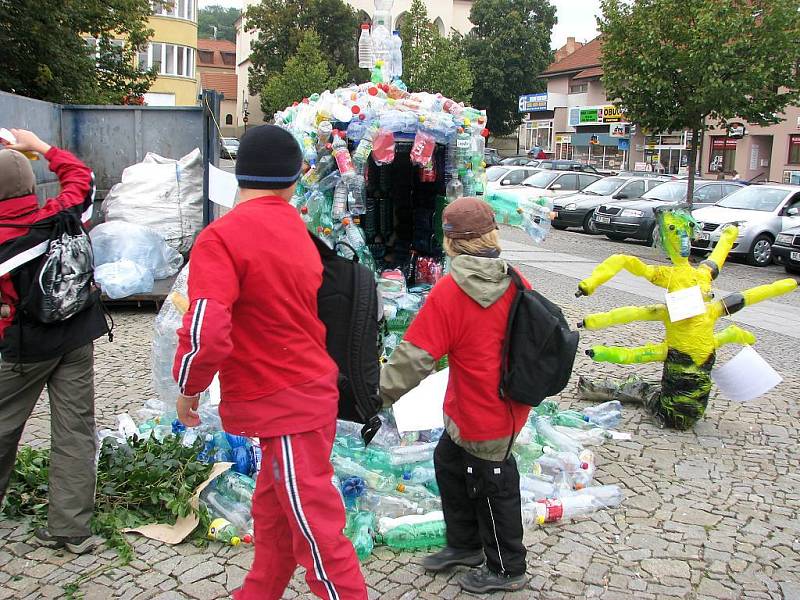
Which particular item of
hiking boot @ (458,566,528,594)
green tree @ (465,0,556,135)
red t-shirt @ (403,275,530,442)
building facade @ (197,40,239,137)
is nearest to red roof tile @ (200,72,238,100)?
building facade @ (197,40,239,137)

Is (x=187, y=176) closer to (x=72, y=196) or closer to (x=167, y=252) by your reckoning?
(x=167, y=252)

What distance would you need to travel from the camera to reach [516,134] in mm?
56469

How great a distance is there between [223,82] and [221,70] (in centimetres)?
1030

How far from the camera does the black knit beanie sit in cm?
269

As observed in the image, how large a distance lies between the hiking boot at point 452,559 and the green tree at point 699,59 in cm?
1376

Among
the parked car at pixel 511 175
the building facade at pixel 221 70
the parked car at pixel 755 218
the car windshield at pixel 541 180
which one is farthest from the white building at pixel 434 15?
the parked car at pixel 755 218

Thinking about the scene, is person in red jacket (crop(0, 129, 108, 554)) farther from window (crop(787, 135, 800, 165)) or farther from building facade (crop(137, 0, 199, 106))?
building facade (crop(137, 0, 199, 106))

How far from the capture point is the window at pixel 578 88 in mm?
46094

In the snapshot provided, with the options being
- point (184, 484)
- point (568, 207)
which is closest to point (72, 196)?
Result: point (184, 484)

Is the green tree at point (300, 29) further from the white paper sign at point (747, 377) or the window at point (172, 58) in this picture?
the white paper sign at point (747, 377)

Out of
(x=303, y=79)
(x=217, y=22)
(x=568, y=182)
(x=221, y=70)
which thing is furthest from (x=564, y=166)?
(x=217, y=22)

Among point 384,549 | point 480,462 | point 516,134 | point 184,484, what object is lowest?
point 384,549

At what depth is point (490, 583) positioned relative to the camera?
3.41m

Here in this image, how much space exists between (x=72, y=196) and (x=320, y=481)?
77.4 inches
